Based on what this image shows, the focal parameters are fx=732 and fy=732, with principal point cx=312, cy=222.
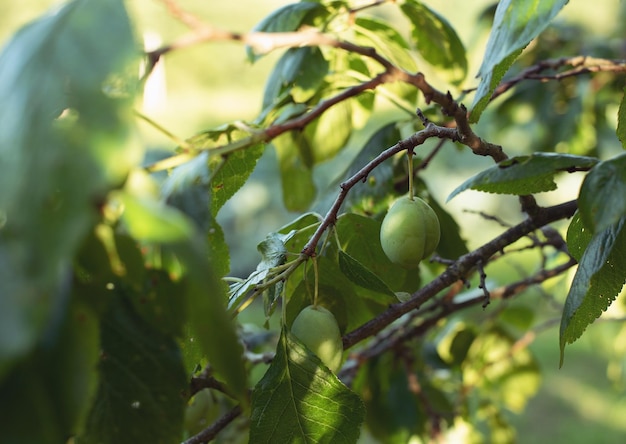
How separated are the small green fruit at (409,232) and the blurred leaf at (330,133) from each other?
23 cm

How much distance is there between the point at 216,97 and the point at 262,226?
0.90 meters

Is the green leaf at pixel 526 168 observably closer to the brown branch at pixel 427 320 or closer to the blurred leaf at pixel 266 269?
the blurred leaf at pixel 266 269

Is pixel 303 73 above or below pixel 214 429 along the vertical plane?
above

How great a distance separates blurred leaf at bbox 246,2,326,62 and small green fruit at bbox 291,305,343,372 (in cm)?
25

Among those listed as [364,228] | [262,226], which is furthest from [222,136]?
[262,226]

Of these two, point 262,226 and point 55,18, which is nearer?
point 55,18

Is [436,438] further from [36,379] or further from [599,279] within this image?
[36,379]

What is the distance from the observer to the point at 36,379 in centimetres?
24

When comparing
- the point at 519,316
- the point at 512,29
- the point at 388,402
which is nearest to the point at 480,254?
the point at 512,29

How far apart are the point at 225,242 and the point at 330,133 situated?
323 millimetres

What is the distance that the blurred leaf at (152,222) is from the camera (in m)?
0.22

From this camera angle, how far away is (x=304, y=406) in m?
0.41

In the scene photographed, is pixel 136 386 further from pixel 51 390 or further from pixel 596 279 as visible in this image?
pixel 596 279

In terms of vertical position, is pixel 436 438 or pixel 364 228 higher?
pixel 364 228
